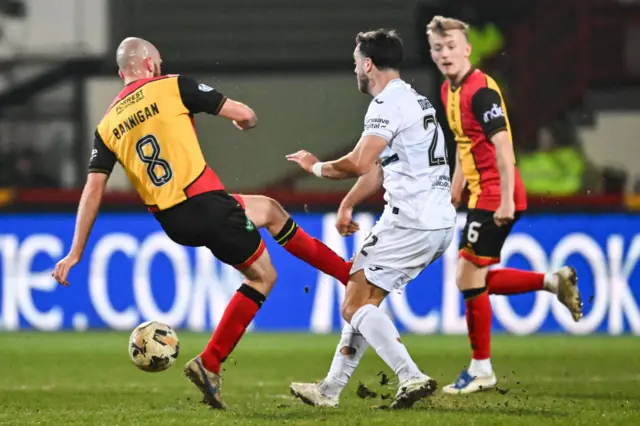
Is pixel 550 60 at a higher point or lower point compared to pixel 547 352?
higher

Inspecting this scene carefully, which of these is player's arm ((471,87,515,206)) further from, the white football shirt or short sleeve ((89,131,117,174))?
short sleeve ((89,131,117,174))

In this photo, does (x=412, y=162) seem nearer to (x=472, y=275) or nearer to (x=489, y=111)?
(x=489, y=111)

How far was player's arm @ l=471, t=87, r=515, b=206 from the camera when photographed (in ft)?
24.1

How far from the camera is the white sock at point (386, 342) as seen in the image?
20.8 ft

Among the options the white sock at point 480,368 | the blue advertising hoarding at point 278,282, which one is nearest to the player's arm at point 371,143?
the white sock at point 480,368

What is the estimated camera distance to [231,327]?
22.2ft

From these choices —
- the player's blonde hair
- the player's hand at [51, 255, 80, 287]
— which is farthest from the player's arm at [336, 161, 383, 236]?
the player's hand at [51, 255, 80, 287]

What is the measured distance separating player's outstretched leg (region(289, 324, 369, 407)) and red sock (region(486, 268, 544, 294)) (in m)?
1.85

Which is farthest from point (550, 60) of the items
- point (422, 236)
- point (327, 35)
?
point (422, 236)

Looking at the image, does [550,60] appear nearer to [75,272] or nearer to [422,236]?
[75,272]

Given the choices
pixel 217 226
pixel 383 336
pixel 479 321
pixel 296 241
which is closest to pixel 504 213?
pixel 479 321

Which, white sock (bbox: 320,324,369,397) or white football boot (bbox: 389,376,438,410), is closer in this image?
white football boot (bbox: 389,376,438,410)

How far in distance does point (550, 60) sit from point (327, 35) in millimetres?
3239

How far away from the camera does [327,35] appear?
60.4ft
